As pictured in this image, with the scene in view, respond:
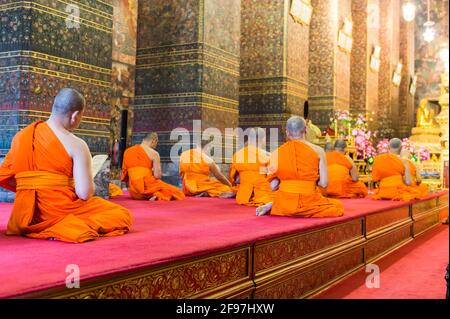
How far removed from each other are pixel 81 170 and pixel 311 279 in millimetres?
2185

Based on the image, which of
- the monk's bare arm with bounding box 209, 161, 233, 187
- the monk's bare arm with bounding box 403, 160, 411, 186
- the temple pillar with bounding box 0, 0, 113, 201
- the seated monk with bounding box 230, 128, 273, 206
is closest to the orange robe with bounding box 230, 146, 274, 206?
the seated monk with bounding box 230, 128, 273, 206

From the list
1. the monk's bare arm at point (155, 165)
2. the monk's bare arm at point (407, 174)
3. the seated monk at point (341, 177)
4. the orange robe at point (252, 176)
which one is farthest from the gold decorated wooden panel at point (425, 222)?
the monk's bare arm at point (155, 165)

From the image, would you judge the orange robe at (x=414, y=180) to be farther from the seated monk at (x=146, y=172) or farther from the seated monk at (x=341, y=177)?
the seated monk at (x=146, y=172)

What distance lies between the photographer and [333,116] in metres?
16.2

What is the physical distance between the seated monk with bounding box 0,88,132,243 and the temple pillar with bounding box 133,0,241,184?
652cm

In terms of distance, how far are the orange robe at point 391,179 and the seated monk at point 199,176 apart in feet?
7.84

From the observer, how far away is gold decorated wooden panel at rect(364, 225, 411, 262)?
21.1ft

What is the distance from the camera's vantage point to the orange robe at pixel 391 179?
8.69 metres

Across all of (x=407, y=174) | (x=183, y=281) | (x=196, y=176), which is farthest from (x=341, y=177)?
(x=183, y=281)

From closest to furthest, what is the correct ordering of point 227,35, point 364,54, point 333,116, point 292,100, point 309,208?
point 309,208
point 227,35
point 292,100
point 333,116
point 364,54

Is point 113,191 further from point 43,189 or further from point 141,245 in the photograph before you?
point 141,245

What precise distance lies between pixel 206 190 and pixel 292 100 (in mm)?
5422

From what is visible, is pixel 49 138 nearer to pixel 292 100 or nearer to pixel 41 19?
pixel 41 19
